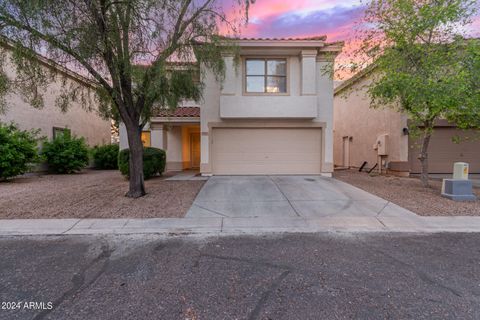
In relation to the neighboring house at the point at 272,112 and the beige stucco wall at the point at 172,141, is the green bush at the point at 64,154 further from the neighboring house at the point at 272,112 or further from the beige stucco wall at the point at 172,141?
the neighboring house at the point at 272,112

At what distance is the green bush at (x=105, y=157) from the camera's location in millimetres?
16734

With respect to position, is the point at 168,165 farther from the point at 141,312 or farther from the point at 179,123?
the point at 141,312

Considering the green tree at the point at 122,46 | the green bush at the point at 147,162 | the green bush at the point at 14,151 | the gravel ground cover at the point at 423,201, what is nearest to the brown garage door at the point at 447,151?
the gravel ground cover at the point at 423,201

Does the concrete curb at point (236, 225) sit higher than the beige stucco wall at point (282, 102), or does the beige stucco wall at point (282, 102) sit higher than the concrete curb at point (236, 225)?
the beige stucco wall at point (282, 102)

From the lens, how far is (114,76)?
6.55 metres

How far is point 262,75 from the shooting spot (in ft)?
36.5

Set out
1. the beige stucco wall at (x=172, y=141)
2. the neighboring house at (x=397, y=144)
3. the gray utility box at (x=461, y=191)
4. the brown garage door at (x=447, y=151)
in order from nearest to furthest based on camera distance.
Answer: the gray utility box at (x=461, y=191)
the neighboring house at (x=397, y=144)
the brown garage door at (x=447, y=151)
the beige stucco wall at (x=172, y=141)

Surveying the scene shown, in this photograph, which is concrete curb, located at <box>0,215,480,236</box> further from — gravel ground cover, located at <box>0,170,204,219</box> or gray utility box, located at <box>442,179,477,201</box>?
gray utility box, located at <box>442,179,477,201</box>

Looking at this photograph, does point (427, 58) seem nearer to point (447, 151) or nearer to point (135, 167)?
point (447, 151)

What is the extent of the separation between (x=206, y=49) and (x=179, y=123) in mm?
6934

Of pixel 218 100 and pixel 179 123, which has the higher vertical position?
pixel 218 100

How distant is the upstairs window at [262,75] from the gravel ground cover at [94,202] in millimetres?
5265

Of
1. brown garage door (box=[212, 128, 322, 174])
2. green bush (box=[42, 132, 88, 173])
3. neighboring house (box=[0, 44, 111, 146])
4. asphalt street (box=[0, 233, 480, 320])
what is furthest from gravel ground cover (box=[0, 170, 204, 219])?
green bush (box=[42, 132, 88, 173])

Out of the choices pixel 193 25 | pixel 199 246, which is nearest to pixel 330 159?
pixel 193 25
